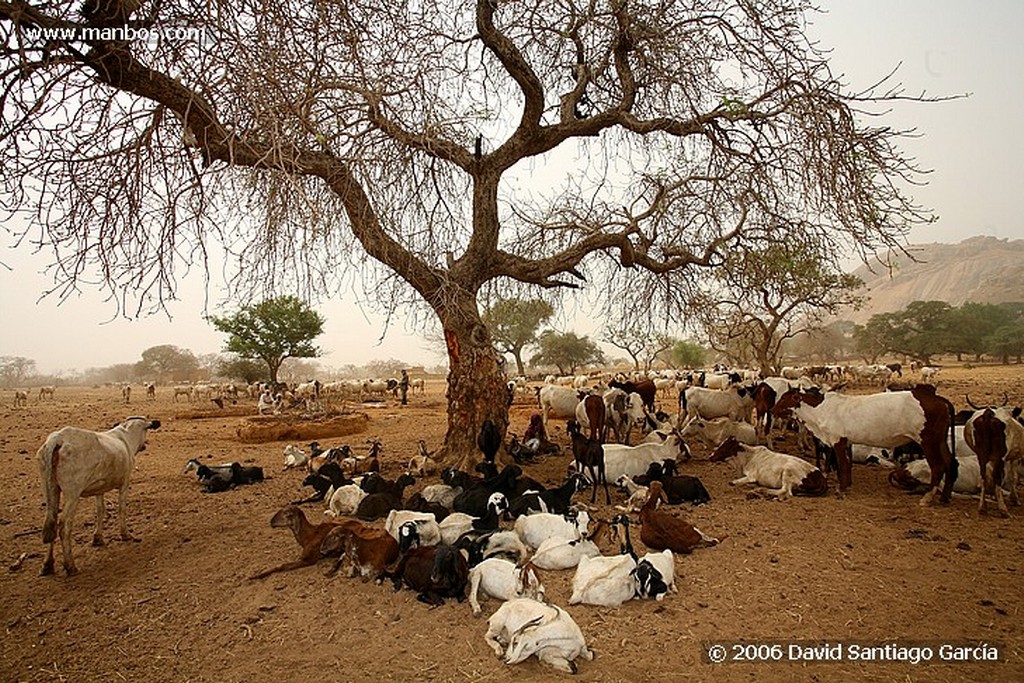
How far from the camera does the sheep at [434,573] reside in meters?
4.50

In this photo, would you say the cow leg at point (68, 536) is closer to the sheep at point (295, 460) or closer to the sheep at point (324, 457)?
the sheep at point (324, 457)

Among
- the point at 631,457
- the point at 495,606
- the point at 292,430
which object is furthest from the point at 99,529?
the point at 292,430

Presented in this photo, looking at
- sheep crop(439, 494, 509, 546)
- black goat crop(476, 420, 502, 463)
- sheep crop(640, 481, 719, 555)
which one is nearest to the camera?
sheep crop(640, 481, 719, 555)

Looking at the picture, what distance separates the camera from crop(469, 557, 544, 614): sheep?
14.1ft

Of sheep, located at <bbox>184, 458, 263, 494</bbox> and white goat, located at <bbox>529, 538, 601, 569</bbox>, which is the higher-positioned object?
sheep, located at <bbox>184, 458, 263, 494</bbox>

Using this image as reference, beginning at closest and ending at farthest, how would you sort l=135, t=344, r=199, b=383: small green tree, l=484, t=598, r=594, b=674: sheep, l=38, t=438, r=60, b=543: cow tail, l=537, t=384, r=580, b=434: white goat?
l=484, t=598, r=594, b=674: sheep, l=38, t=438, r=60, b=543: cow tail, l=537, t=384, r=580, b=434: white goat, l=135, t=344, r=199, b=383: small green tree

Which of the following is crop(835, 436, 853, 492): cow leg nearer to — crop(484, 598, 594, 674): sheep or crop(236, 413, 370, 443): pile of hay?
crop(484, 598, 594, 674): sheep

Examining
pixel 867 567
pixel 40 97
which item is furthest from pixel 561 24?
pixel 867 567

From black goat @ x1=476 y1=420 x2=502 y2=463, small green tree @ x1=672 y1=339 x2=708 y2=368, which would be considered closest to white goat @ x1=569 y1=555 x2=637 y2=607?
black goat @ x1=476 y1=420 x2=502 y2=463

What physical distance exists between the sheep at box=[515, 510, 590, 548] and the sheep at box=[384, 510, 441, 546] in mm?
810

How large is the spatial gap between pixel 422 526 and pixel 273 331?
2855 cm

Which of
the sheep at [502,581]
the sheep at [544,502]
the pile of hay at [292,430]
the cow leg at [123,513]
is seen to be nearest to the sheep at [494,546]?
the sheep at [502,581]

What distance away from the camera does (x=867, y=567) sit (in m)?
4.84

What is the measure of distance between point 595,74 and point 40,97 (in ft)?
25.2
